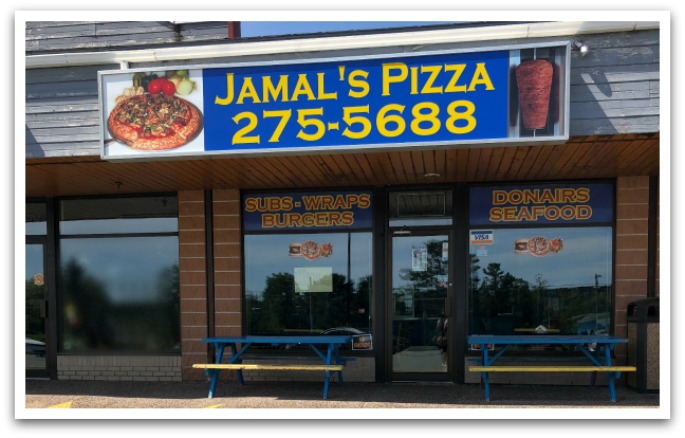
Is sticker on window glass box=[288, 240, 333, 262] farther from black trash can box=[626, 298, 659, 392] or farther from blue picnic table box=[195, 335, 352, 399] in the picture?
black trash can box=[626, 298, 659, 392]

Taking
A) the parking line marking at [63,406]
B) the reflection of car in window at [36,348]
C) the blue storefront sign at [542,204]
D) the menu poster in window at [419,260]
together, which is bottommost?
the parking line marking at [63,406]

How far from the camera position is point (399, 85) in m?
5.09

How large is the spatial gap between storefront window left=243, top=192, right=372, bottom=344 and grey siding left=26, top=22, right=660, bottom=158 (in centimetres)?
236

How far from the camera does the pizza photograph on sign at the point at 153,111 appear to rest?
17.7ft

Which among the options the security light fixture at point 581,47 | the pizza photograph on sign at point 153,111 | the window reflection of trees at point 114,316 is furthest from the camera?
the window reflection of trees at point 114,316

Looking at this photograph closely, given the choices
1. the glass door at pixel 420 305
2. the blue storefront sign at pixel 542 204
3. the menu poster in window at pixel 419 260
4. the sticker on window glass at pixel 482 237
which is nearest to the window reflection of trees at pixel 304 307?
the glass door at pixel 420 305

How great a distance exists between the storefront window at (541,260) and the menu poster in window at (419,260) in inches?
22.6

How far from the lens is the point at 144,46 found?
18.2 ft

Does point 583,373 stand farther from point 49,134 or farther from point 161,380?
point 49,134

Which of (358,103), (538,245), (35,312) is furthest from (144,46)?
(538,245)

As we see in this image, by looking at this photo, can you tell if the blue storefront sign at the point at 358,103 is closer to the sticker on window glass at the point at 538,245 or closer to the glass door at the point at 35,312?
the sticker on window glass at the point at 538,245

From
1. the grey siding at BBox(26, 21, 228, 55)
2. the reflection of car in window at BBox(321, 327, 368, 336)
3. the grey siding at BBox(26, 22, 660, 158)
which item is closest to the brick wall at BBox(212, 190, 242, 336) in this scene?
the reflection of car in window at BBox(321, 327, 368, 336)
